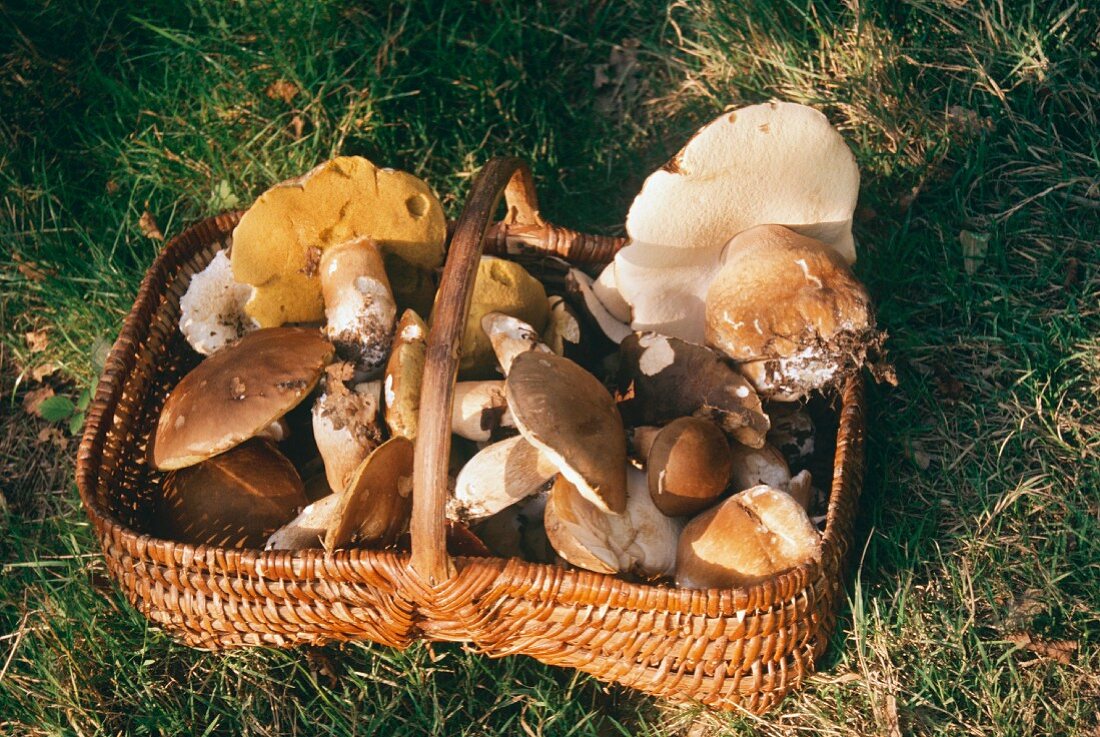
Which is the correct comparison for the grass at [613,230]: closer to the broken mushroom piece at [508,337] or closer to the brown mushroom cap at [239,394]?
the brown mushroom cap at [239,394]

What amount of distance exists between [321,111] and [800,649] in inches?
85.4

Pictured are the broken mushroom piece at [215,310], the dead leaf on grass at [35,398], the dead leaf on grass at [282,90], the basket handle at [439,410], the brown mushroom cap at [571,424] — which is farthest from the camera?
the dead leaf on grass at [282,90]

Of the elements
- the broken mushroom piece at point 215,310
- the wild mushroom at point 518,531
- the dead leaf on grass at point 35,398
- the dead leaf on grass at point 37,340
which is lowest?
the dead leaf on grass at point 35,398

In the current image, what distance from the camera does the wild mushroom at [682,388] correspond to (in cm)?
207

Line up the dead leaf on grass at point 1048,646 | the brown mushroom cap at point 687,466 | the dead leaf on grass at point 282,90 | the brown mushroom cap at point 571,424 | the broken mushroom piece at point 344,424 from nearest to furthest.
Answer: the brown mushroom cap at point 571,424, the brown mushroom cap at point 687,466, the dead leaf on grass at point 1048,646, the broken mushroom piece at point 344,424, the dead leaf on grass at point 282,90

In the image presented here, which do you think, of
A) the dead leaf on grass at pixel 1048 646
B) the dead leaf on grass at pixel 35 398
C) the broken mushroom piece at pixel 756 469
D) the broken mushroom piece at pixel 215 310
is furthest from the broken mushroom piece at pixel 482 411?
the dead leaf on grass at pixel 35 398

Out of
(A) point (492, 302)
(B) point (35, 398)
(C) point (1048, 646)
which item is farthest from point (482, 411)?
(B) point (35, 398)

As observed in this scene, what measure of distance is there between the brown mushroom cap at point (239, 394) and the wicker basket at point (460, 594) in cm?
21

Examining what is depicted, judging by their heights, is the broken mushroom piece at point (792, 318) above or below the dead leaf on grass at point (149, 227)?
above

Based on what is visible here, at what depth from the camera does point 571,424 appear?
73.1 inches

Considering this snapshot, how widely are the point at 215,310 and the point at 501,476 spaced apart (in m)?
0.94

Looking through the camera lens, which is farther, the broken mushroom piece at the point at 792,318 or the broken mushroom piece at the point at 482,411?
the broken mushroom piece at the point at 482,411

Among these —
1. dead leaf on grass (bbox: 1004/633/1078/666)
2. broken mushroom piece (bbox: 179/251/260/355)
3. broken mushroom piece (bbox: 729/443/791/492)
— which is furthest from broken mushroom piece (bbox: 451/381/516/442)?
dead leaf on grass (bbox: 1004/633/1078/666)

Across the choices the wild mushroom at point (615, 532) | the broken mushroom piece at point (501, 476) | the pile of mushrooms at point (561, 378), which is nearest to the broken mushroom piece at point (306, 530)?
the pile of mushrooms at point (561, 378)
